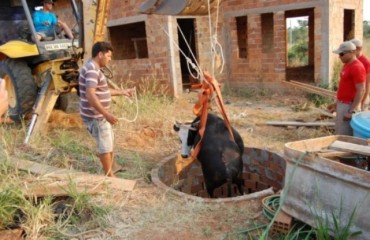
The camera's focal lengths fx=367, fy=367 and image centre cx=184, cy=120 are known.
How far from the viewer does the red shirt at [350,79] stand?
460 cm

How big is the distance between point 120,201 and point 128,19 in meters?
6.95

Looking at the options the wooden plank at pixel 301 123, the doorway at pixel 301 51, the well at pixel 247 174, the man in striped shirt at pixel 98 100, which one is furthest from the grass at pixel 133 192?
the doorway at pixel 301 51

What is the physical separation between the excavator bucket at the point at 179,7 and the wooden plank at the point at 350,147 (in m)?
1.74

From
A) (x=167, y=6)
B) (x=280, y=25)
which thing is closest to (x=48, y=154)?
(x=167, y=6)

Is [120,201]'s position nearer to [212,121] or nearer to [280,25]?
[212,121]

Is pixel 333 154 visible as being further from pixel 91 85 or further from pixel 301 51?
pixel 301 51

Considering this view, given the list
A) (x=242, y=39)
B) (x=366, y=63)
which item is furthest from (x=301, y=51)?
(x=366, y=63)

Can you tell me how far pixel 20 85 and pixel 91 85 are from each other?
2.81 m

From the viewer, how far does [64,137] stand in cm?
549

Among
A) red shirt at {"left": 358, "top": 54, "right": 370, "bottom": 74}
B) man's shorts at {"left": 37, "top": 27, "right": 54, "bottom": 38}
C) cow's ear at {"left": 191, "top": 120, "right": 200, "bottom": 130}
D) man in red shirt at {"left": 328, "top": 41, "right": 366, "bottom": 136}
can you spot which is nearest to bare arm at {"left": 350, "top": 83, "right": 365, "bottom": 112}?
man in red shirt at {"left": 328, "top": 41, "right": 366, "bottom": 136}

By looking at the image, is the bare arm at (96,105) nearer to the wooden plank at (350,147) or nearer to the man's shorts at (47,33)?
the wooden plank at (350,147)

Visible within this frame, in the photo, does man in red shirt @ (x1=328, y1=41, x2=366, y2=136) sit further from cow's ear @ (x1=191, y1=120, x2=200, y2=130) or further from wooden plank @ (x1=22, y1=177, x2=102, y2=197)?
wooden plank @ (x1=22, y1=177, x2=102, y2=197)

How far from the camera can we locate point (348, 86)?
483 cm

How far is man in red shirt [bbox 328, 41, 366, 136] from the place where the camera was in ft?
15.1
